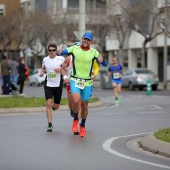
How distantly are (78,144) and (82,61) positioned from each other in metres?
2.00

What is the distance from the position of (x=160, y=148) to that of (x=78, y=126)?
345 cm

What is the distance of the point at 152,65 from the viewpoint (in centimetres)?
5738

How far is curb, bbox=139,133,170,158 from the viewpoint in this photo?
1080cm

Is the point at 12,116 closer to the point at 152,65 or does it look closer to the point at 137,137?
the point at 137,137

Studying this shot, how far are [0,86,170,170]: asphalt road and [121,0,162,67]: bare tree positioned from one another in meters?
30.0

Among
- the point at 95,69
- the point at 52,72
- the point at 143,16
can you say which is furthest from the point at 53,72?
the point at 143,16

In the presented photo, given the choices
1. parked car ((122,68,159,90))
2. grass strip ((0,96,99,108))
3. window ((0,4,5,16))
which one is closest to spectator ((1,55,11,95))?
grass strip ((0,96,99,108))

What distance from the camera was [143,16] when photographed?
4891cm

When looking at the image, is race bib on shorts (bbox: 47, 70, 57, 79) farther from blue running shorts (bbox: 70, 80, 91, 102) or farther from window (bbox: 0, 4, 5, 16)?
window (bbox: 0, 4, 5, 16)

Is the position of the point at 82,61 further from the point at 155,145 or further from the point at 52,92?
the point at 155,145

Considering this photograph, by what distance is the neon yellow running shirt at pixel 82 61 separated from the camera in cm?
1335

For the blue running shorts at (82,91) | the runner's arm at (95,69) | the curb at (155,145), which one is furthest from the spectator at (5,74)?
the curb at (155,145)

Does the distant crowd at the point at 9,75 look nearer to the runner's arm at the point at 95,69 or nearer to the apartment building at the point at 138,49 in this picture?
the runner's arm at the point at 95,69

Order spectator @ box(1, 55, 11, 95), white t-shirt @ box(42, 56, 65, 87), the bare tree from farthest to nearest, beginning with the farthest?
the bare tree < spectator @ box(1, 55, 11, 95) < white t-shirt @ box(42, 56, 65, 87)
